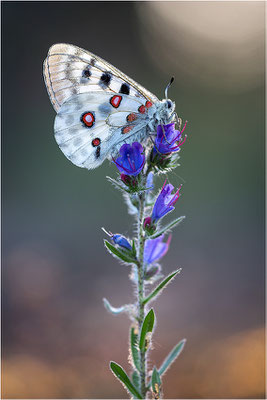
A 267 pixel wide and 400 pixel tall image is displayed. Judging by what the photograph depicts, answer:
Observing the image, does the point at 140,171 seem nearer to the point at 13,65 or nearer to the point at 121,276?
the point at 121,276

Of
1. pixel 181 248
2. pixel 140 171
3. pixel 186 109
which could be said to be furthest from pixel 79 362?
pixel 186 109

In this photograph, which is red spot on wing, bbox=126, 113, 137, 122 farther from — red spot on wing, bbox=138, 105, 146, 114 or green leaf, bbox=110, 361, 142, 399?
green leaf, bbox=110, 361, 142, 399

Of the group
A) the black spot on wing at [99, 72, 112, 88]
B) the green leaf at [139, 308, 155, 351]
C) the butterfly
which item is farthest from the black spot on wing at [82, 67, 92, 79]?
the green leaf at [139, 308, 155, 351]

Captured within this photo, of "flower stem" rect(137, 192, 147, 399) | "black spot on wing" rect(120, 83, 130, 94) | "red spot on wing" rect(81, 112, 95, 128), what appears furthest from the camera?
"red spot on wing" rect(81, 112, 95, 128)

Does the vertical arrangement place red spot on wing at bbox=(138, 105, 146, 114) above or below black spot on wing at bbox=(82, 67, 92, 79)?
below

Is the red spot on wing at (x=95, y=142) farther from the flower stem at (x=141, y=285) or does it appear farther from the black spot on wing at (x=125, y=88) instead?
the flower stem at (x=141, y=285)

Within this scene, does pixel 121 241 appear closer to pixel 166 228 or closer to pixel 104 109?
pixel 166 228
